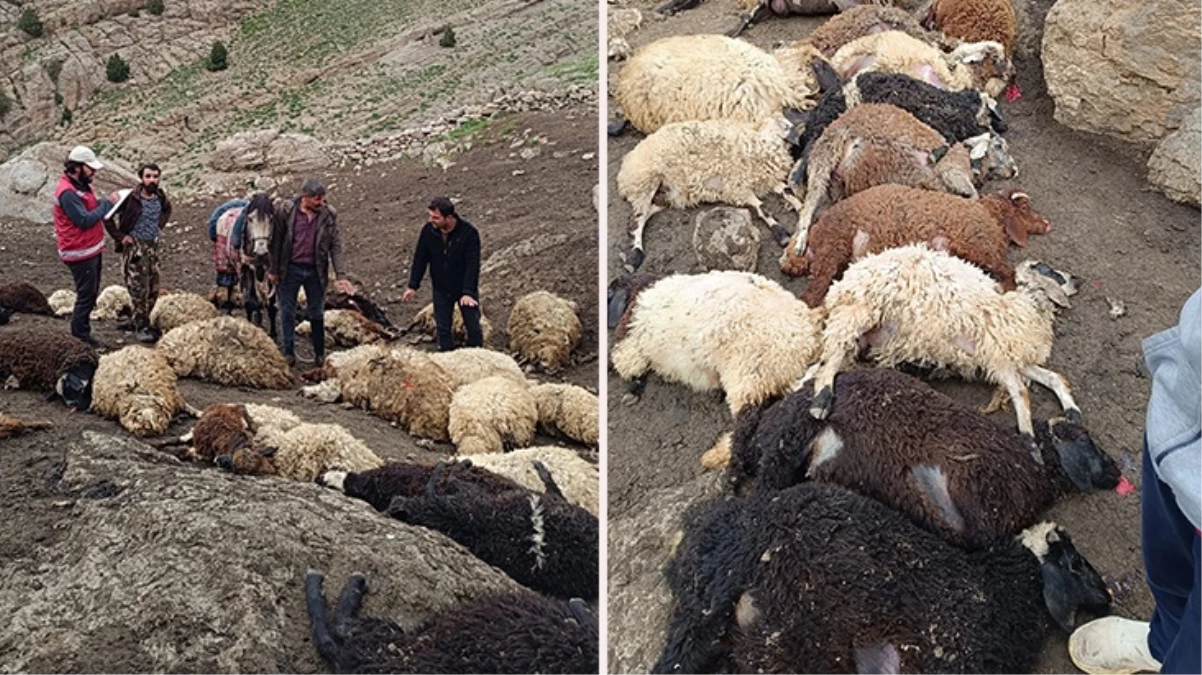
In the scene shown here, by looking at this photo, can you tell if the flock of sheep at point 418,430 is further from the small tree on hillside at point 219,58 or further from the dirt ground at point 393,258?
the small tree on hillside at point 219,58

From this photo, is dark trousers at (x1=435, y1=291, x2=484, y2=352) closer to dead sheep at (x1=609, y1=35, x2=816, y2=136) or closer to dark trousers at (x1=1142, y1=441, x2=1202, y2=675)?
dark trousers at (x1=1142, y1=441, x2=1202, y2=675)

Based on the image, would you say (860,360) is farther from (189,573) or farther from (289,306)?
(189,573)

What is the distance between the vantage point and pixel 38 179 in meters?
1.95

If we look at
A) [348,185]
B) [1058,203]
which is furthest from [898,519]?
[1058,203]

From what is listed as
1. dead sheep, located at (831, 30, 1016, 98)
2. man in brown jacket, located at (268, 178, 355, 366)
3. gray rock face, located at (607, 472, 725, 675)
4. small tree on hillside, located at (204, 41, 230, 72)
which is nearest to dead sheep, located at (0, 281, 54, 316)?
man in brown jacket, located at (268, 178, 355, 366)

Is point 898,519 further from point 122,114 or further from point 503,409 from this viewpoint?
point 122,114

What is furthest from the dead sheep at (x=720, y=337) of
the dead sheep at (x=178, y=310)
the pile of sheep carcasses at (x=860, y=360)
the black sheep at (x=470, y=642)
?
the dead sheep at (x=178, y=310)

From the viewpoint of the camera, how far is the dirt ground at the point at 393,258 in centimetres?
167

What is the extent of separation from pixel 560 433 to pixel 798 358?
1.22 metres

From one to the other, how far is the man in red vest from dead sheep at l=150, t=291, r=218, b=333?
197 millimetres

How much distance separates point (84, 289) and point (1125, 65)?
178 inches

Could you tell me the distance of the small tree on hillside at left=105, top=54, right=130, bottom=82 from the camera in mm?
2018

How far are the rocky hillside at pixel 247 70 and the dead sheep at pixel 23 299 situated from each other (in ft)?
0.87

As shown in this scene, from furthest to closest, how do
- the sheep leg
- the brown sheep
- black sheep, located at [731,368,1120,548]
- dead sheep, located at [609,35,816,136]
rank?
1. dead sheep, located at [609,35,816,136]
2. the brown sheep
3. the sheep leg
4. black sheep, located at [731,368,1120,548]
